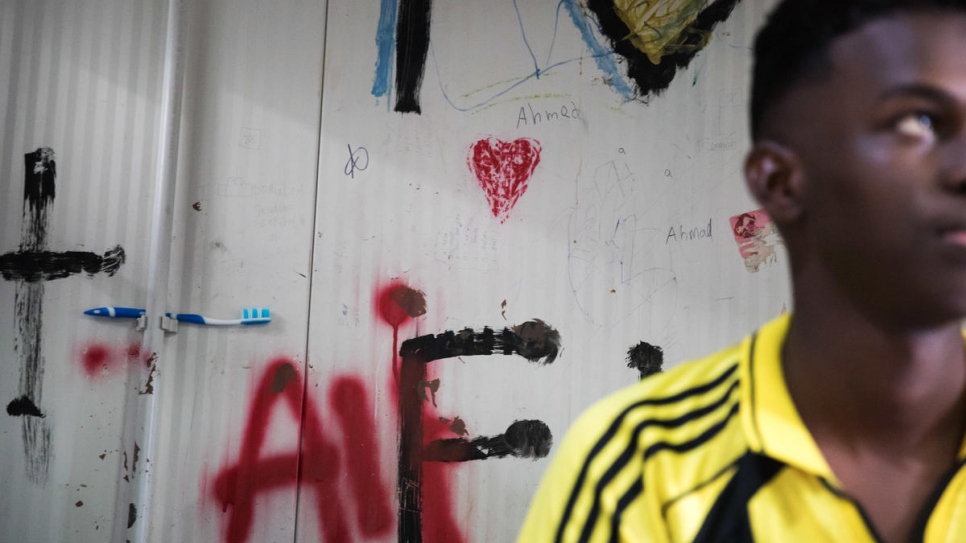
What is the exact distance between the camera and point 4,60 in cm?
187

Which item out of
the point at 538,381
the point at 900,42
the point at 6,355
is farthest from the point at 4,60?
the point at 900,42

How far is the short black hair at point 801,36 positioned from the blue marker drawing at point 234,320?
1.56 metres

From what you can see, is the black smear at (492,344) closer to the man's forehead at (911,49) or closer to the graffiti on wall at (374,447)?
the graffiti on wall at (374,447)

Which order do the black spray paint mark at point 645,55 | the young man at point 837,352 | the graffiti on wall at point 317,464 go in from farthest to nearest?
1. the black spray paint mark at point 645,55
2. the graffiti on wall at point 317,464
3. the young man at point 837,352

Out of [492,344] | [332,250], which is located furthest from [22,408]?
[492,344]

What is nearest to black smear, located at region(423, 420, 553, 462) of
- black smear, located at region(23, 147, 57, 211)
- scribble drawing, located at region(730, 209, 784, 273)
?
scribble drawing, located at region(730, 209, 784, 273)

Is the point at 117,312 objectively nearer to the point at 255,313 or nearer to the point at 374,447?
the point at 255,313

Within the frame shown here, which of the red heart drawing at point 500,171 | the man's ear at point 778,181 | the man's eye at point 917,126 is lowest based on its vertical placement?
the man's ear at point 778,181

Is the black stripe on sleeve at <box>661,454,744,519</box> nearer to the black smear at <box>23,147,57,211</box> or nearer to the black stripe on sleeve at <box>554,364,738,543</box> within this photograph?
the black stripe on sleeve at <box>554,364,738,543</box>

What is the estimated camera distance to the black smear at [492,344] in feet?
6.73

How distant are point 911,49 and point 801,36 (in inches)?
4.2

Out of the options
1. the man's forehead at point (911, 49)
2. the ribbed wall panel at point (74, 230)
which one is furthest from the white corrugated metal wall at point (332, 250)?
the man's forehead at point (911, 49)

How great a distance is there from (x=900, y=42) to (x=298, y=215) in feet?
5.53

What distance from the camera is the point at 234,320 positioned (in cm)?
195
